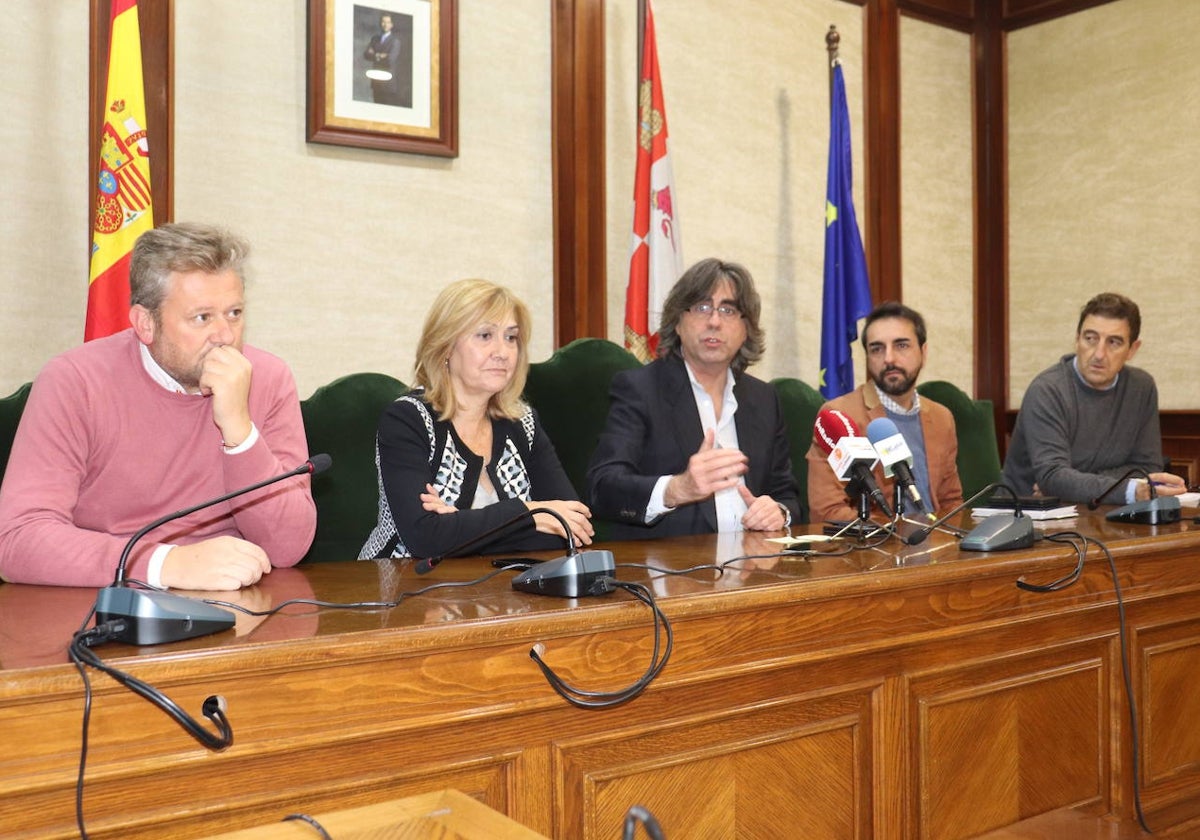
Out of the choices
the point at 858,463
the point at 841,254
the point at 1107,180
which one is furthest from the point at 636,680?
the point at 1107,180

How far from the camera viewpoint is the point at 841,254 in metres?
4.50

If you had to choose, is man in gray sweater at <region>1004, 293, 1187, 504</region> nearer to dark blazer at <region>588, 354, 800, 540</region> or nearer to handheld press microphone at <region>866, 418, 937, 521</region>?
dark blazer at <region>588, 354, 800, 540</region>

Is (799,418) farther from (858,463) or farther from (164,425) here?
(164,425)

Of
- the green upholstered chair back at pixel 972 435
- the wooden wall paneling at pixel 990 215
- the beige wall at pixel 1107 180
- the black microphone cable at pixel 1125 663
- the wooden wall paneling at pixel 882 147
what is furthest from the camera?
the wooden wall paneling at pixel 990 215

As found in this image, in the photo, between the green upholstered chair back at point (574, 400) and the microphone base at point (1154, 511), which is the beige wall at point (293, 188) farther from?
the microphone base at point (1154, 511)

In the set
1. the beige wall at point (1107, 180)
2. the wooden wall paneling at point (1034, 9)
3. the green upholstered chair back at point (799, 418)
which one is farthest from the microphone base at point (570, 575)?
the wooden wall paneling at point (1034, 9)

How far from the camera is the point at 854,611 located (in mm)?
1732

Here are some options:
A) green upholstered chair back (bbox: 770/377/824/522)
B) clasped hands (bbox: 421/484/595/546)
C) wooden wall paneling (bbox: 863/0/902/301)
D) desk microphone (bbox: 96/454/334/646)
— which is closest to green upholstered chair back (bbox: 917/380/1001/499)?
green upholstered chair back (bbox: 770/377/824/522)

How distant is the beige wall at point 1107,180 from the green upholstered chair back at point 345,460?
355cm

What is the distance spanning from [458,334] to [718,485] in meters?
0.67

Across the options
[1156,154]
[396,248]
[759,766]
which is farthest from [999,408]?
[759,766]

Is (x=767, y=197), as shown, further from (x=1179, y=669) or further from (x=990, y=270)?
(x=1179, y=669)

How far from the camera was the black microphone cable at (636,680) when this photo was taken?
1389 millimetres

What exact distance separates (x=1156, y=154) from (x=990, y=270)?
0.89 metres
